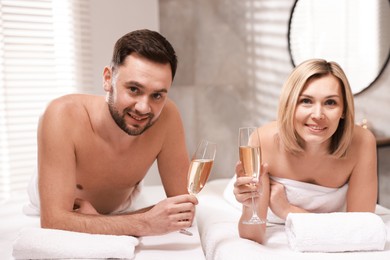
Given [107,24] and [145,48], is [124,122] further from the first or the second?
[107,24]

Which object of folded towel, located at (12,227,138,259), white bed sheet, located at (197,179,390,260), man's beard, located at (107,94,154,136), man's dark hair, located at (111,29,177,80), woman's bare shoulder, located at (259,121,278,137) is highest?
man's dark hair, located at (111,29,177,80)

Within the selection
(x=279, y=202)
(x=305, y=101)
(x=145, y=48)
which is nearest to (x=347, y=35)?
(x=305, y=101)

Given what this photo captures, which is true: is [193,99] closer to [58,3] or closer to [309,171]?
[58,3]

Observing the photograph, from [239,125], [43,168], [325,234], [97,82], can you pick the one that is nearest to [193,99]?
[239,125]

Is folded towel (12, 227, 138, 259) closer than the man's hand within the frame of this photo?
Yes

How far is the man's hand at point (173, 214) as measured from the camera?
4.52ft

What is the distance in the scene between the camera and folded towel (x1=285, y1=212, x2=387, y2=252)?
4.59 ft

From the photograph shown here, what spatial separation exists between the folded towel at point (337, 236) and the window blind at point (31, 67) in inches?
82.4

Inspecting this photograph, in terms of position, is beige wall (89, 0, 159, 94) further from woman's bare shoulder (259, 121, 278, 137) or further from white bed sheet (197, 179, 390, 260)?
woman's bare shoulder (259, 121, 278, 137)

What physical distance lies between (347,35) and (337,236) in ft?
7.05

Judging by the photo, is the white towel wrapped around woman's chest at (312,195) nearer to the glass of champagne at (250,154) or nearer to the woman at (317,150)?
the woman at (317,150)

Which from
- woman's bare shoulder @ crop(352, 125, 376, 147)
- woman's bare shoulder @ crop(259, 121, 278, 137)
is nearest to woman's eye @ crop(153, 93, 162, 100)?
woman's bare shoulder @ crop(259, 121, 278, 137)

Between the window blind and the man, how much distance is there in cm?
118

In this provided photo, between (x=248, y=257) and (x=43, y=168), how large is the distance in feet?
2.62
